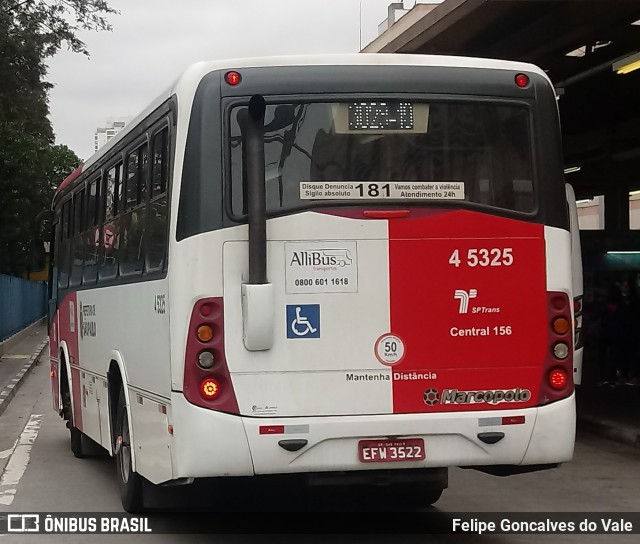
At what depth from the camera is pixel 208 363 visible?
672 centimetres

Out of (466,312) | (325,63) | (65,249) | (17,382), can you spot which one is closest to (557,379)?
(466,312)

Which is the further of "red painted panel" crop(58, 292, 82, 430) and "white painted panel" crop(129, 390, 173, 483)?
"red painted panel" crop(58, 292, 82, 430)

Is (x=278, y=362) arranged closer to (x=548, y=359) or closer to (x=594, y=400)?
(x=548, y=359)

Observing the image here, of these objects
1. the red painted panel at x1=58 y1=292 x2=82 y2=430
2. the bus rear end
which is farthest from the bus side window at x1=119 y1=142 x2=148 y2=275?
the red painted panel at x1=58 y1=292 x2=82 y2=430

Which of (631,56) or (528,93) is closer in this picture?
(528,93)

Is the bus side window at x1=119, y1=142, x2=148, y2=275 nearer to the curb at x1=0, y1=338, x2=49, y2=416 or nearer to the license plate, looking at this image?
the license plate

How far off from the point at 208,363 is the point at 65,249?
6.50 m

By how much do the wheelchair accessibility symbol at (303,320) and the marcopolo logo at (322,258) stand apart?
9.9 inches

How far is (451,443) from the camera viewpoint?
22.6ft

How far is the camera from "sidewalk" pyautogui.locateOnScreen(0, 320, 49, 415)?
2079cm

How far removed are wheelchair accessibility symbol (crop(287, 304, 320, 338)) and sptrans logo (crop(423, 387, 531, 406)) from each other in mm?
782

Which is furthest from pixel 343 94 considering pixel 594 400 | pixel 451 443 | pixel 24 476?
pixel 594 400

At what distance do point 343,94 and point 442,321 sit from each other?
4.96 ft

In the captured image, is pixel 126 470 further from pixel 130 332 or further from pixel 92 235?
pixel 92 235
